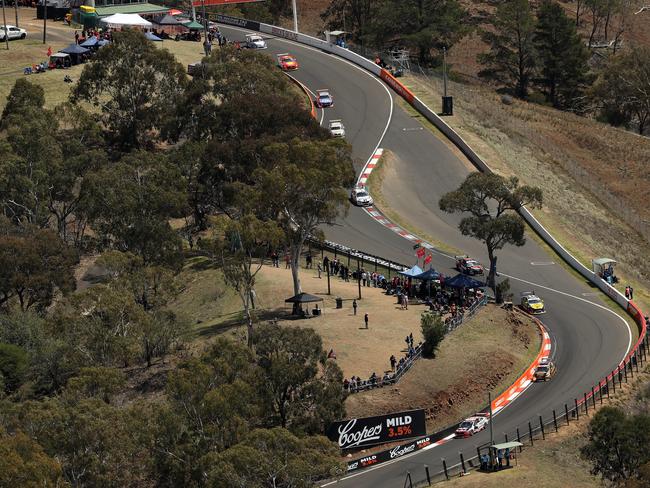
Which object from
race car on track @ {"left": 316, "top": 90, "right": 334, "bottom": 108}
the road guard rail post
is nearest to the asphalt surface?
race car on track @ {"left": 316, "top": 90, "right": 334, "bottom": 108}

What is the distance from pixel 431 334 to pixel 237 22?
93418mm

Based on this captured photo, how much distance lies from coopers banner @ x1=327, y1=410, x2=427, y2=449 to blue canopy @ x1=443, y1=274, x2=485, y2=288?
59.3 ft

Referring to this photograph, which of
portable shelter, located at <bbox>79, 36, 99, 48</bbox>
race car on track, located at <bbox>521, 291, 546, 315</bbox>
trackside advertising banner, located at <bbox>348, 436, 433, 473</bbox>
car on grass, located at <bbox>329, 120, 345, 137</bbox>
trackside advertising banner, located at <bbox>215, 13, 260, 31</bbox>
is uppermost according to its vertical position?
portable shelter, located at <bbox>79, 36, 99, 48</bbox>

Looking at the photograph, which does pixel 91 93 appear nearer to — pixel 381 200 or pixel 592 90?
pixel 381 200

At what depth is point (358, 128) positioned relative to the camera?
126625 millimetres

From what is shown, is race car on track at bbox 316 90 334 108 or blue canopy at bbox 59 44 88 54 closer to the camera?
race car on track at bbox 316 90 334 108

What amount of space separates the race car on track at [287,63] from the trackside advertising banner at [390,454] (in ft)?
260

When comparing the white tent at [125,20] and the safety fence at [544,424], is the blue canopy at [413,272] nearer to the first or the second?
the safety fence at [544,424]

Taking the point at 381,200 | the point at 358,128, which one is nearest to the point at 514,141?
the point at 358,128

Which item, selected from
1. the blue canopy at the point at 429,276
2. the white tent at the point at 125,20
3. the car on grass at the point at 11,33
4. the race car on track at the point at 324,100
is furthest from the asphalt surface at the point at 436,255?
the car on grass at the point at 11,33

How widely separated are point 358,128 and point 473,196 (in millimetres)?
36511

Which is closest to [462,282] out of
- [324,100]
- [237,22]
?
[324,100]

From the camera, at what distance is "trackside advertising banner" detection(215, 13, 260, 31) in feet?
526

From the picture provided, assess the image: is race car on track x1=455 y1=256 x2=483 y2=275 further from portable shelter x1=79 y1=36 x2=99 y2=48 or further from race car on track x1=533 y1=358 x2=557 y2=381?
portable shelter x1=79 y1=36 x2=99 y2=48
